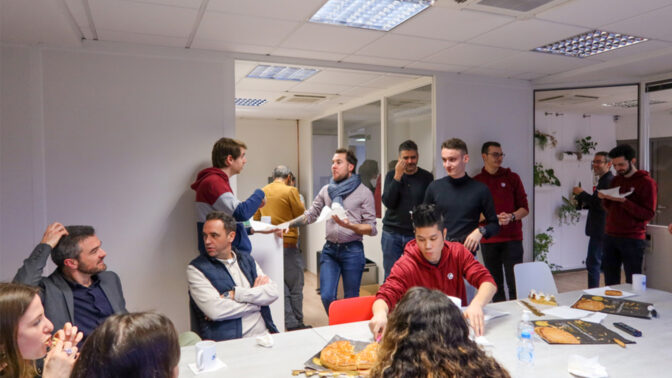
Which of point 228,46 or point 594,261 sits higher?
point 228,46

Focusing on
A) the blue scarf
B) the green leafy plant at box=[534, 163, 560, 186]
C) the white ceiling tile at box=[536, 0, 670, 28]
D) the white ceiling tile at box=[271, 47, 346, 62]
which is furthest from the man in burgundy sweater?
the white ceiling tile at box=[271, 47, 346, 62]

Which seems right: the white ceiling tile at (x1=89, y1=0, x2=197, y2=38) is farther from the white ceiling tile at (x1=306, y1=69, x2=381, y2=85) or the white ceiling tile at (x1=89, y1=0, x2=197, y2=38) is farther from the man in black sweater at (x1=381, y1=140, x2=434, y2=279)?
the man in black sweater at (x1=381, y1=140, x2=434, y2=279)

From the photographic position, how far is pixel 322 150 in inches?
273

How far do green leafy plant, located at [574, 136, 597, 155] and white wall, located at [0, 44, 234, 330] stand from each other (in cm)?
563

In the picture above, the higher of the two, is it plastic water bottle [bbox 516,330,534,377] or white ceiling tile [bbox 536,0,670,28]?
white ceiling tile [bbox 536,0,670,28]

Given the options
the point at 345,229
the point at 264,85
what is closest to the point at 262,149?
the point at 264,85

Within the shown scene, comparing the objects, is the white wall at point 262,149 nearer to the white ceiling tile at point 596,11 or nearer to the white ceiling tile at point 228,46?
the white ceiling tile at point 228,46

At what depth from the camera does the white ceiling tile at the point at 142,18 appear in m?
2.52

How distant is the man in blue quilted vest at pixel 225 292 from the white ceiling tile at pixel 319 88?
8.28ft

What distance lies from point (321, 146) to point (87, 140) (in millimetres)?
4131

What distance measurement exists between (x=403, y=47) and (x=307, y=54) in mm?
833

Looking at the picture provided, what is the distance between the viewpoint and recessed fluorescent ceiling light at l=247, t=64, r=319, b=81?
13.5ft

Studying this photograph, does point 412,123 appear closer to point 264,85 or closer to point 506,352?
point 264,85

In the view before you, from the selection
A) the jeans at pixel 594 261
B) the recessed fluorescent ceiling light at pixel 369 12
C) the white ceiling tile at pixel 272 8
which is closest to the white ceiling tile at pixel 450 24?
the recessed fluorescent ceiling light at pixel 369 12
